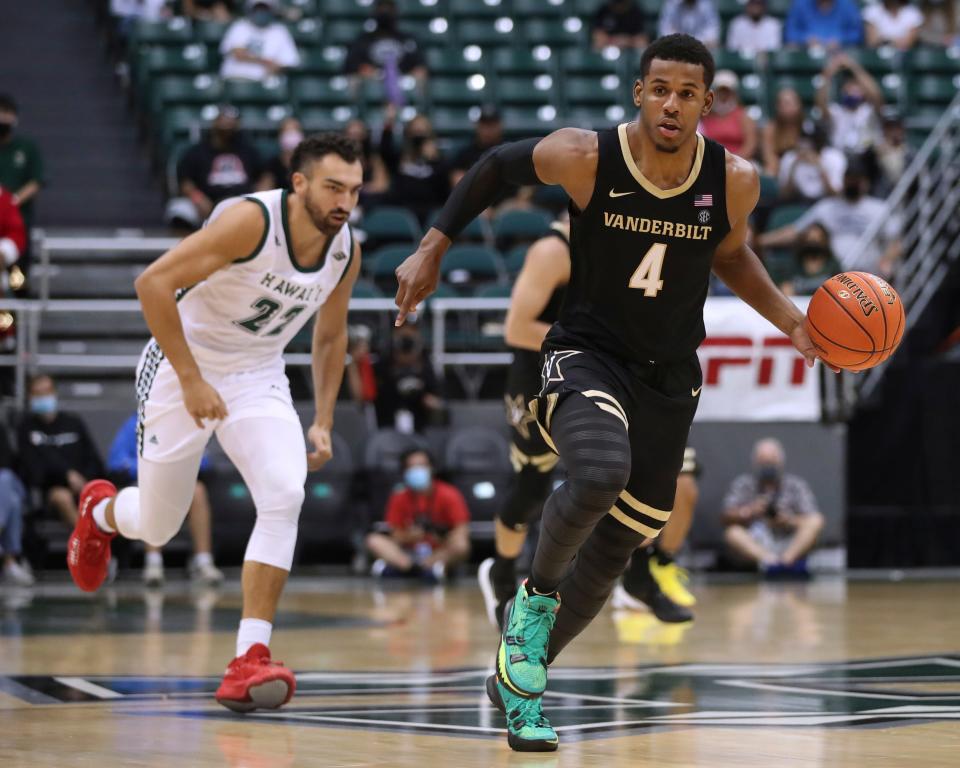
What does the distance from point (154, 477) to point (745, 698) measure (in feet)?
7.37

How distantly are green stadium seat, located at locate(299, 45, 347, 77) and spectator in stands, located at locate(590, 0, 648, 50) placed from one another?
2.63m

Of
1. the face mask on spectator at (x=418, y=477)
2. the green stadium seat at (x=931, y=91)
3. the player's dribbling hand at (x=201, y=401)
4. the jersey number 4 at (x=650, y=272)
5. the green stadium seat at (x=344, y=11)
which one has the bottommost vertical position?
the face mask on spectator at (x=418, y=477)

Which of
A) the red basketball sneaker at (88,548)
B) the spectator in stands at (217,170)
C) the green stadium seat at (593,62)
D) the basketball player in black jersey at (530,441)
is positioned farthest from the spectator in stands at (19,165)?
the red basketball sneaker at (88,548)

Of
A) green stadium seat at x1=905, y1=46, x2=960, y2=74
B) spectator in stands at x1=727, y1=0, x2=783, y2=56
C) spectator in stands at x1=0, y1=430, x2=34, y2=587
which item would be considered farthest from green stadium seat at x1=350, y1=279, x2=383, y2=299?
green stadium seat at x1=905, y1=46, x2=960, y2=74

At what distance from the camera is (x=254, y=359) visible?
19.7ft

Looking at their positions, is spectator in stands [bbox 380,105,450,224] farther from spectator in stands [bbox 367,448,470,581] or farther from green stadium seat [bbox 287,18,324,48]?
spectator in stands [bbox 367,448,470,581]

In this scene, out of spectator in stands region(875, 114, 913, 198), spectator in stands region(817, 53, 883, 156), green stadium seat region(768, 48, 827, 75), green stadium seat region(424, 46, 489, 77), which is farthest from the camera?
green stadium seat region(768, 48, 827, 75)

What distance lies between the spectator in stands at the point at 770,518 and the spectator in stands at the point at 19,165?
6.14 meters

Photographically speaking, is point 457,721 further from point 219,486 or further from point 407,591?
point 219,486

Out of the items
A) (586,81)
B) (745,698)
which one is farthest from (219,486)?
(745,698)

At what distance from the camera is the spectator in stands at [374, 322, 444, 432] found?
1279cm

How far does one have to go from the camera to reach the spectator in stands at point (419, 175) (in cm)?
1446

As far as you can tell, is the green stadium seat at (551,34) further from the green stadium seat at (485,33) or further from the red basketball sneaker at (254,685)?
the red basketball sneaker at (254,685)

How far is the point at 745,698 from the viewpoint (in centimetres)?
566
